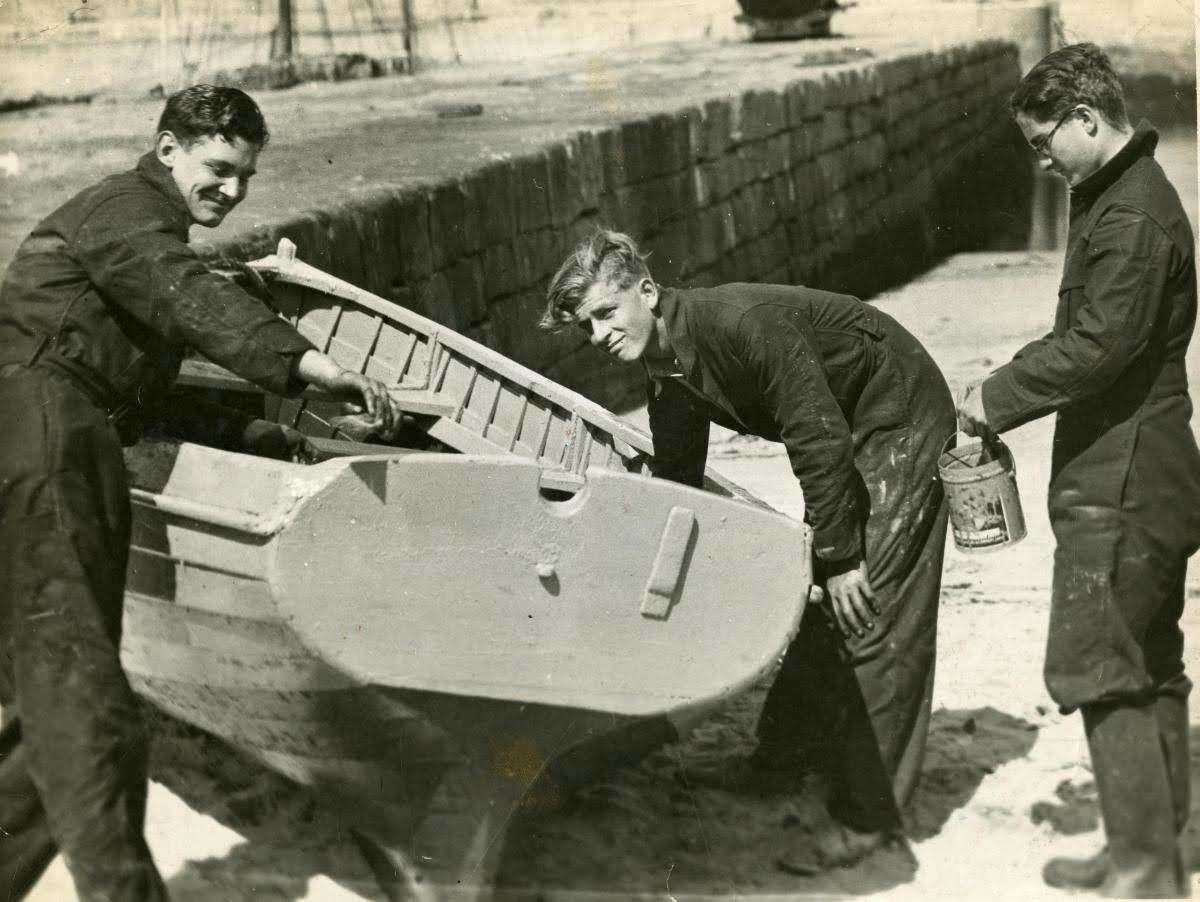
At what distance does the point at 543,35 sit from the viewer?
16.5 meters

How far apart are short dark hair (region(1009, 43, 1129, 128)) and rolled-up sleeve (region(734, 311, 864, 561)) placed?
2.50 ft

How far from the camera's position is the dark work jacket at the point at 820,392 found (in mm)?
3576

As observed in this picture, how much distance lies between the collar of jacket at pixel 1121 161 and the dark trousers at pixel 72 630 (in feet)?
7.58

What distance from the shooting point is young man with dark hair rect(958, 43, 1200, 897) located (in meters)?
3.41

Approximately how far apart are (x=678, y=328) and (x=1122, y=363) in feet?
3.38

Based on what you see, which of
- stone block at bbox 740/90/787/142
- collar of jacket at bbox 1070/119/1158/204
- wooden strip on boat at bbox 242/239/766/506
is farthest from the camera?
stone block at bbox 740/90/787/142

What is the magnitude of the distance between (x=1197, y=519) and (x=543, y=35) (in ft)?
45.8

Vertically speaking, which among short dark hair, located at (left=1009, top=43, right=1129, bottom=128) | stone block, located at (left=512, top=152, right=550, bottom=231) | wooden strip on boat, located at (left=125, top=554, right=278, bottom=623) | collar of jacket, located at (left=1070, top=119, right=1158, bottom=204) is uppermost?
short dark hair, located at (left=1009, top=43, right=1129, bottom=128)

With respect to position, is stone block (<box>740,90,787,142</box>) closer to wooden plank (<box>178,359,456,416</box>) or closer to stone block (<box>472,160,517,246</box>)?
stone block (<box>472,160,517,246</box>)

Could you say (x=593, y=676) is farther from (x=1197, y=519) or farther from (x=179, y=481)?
(x=1197, y=519)

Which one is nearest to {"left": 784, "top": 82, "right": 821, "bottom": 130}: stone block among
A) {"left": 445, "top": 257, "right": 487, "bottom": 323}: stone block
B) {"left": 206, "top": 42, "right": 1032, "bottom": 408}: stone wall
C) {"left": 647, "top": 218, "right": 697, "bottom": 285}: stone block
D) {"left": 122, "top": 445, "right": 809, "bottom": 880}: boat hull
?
{"left": 206, "top": 42, "right": 1032, "bottom": 408}: stone wall

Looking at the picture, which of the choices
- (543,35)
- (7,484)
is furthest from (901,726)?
(543,35)

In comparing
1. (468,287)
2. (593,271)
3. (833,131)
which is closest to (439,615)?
(593,271)

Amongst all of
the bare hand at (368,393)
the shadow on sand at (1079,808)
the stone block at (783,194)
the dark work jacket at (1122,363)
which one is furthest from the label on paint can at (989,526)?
the stone block at (783,194)
